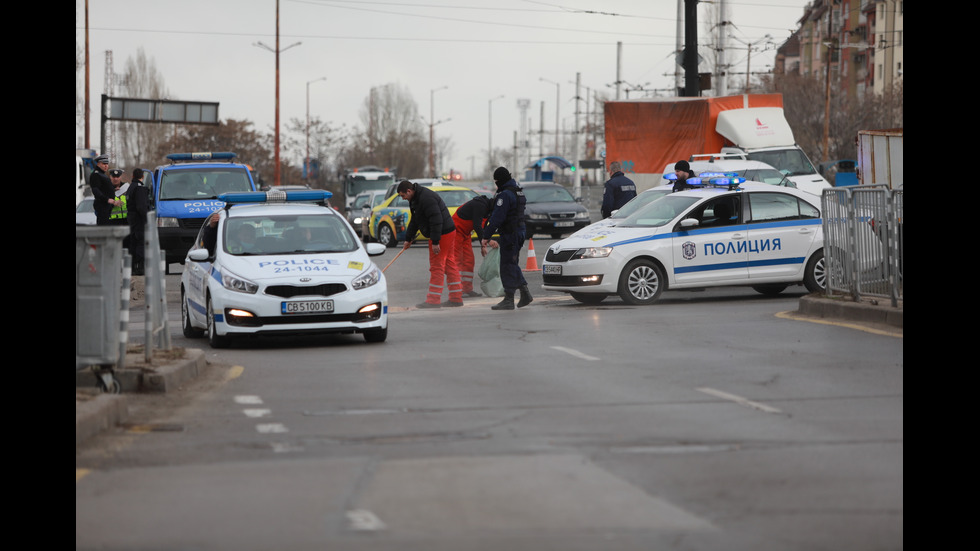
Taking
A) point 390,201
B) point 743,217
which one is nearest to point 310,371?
point 743,217

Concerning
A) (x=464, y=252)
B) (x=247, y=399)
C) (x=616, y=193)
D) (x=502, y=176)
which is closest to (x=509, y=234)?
(x=502, y=176)

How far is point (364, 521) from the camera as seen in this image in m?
5.80

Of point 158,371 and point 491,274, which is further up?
point 491,274

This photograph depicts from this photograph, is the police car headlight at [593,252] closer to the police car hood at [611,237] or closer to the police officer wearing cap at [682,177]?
the police car hood at [611,237]

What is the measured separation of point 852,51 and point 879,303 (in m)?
89.1

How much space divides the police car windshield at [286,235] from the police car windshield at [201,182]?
12066 millimetres

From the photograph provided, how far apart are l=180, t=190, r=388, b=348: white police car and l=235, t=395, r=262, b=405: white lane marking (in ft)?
12.0

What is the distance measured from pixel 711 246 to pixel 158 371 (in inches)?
402

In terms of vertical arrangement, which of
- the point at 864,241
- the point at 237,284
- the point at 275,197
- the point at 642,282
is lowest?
the point at 642,282

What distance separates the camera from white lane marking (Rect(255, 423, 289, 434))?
8375 millimetres

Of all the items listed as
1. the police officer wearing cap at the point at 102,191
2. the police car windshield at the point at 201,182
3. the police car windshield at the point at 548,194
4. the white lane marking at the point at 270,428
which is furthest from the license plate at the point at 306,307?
the police car windshield at the point at 548,194

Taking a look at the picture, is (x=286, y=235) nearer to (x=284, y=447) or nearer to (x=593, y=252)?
(x=593, y=252)

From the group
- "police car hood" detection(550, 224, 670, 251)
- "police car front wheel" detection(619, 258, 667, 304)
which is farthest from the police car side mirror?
"police car front wheel" detection(619, 258, 667, 304)
